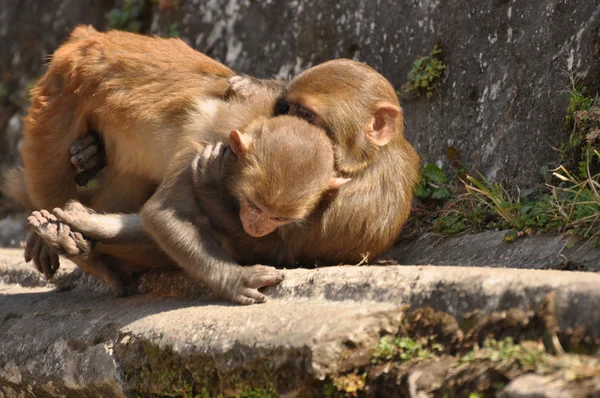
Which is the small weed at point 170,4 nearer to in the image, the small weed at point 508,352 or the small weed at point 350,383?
the small weed at point 350,383

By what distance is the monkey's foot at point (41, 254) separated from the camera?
5410 millimetres

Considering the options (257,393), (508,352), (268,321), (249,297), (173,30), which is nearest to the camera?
(508,352)

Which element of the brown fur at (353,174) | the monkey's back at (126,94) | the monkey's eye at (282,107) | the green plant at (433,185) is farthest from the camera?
the green plant at (433,185)

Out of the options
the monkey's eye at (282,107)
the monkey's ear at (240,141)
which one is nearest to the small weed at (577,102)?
the monkey's eye at (282,107)

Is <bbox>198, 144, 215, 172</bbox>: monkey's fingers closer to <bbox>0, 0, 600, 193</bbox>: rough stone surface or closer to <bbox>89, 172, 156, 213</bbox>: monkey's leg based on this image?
<bbox>89, 172, 156, 213</bbox>: monkey's leg

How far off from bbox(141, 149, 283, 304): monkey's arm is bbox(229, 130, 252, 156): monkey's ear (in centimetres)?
29

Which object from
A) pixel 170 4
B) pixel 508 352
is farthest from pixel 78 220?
pixel 170 4

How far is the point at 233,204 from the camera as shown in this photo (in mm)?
4602

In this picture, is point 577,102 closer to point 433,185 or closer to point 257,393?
point 433,185

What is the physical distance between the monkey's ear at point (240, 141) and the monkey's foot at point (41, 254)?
168cm

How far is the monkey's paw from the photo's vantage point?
13.7 ft

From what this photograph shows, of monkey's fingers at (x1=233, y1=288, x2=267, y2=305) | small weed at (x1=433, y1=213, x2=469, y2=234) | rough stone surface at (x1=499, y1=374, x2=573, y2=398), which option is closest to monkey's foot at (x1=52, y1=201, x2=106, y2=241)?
monkey's fingers at (x1=233, y1=288, x2=267, y2=305)

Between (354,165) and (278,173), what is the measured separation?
0.57m

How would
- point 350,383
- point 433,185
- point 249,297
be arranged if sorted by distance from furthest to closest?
point 433,185
point 249,297
point 350,383
